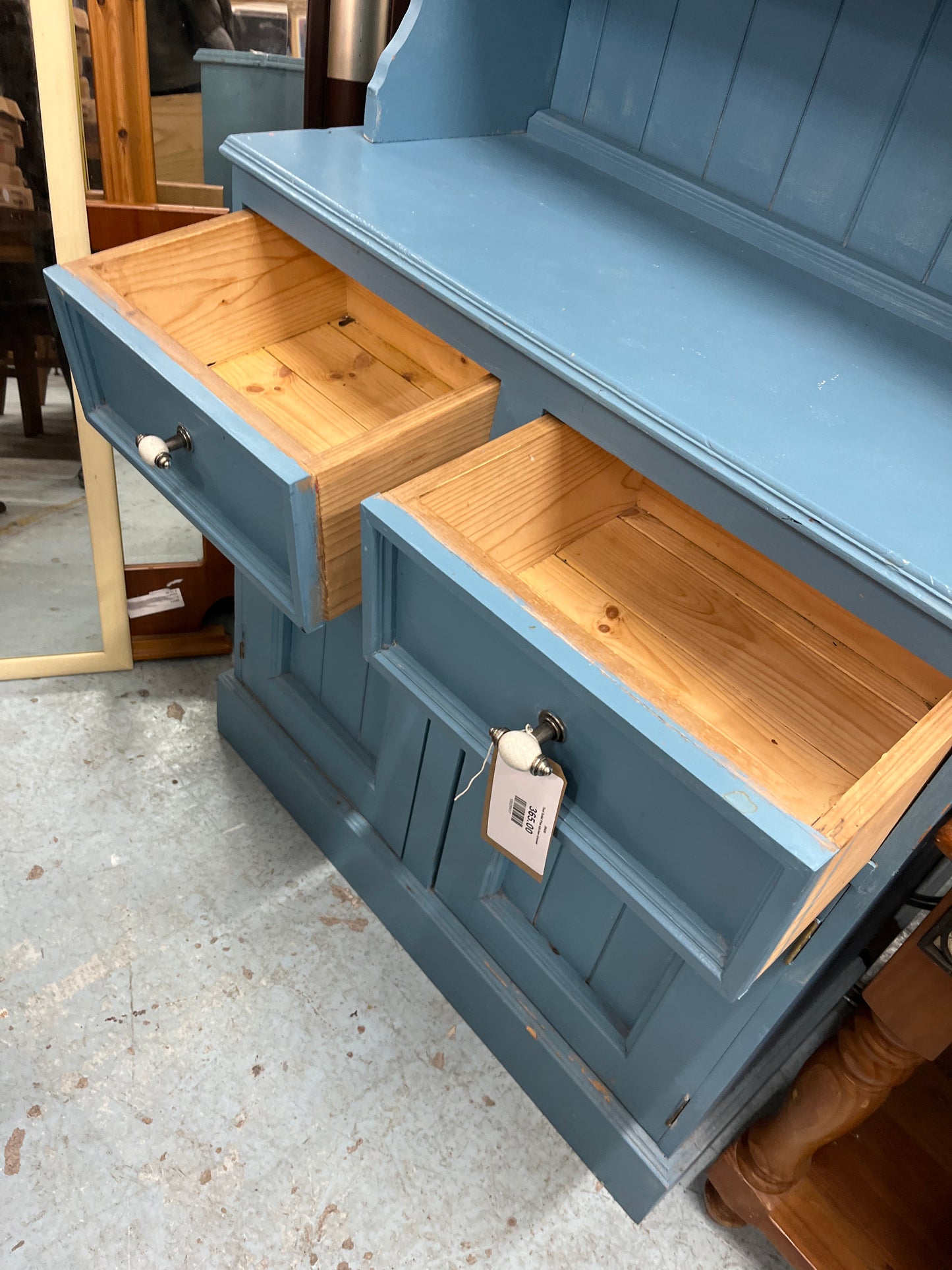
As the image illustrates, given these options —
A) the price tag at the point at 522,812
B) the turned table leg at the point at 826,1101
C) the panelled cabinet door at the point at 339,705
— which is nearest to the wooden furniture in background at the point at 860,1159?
the turned table leg at the point at 826,1101

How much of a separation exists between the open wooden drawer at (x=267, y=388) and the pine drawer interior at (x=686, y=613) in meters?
0.10

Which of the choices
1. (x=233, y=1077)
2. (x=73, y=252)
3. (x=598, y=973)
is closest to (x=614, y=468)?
(x=598, y=973)

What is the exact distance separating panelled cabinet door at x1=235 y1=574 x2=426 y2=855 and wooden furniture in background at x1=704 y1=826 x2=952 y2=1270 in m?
0.62

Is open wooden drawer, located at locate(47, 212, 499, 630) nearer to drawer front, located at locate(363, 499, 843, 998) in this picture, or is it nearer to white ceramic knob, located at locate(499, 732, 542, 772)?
drawer front, located at locate(363, 499, 843, 998)

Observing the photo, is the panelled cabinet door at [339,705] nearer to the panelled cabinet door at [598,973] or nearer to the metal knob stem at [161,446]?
the panelled cabinet door at [598,973]

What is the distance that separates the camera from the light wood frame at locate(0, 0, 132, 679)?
1173mm

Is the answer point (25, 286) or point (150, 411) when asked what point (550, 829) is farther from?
point (25, 286)

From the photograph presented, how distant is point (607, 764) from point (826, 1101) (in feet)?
1.99

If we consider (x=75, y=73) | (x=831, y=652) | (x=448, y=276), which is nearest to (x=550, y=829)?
(x=831, y=652)

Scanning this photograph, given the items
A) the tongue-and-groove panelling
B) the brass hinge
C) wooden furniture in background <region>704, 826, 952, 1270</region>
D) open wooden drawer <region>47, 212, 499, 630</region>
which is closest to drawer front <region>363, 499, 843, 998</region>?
open wooden drawer <region>47, 212, 499, 630</region>

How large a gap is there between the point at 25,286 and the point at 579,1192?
1.59 meters

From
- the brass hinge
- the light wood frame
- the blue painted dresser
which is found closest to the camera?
the blue painted dresser

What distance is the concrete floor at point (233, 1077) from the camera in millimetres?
1178

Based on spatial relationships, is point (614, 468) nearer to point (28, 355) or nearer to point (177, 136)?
point (177, 136)
